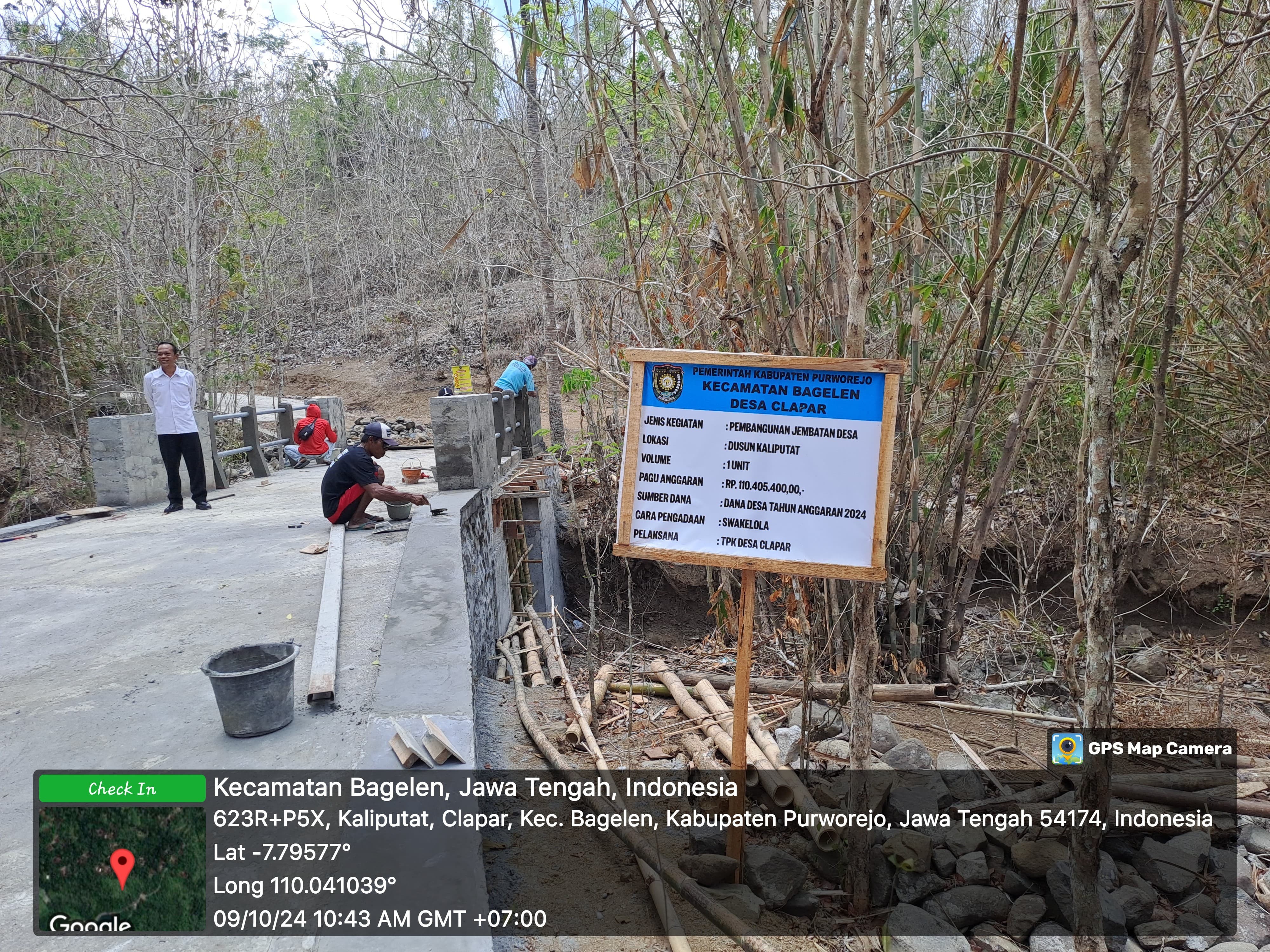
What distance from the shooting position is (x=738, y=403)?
314 centimetres

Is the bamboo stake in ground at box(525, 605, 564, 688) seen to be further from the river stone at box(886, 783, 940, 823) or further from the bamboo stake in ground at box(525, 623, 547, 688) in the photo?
the river stone at box(886, 783, 940, 823)

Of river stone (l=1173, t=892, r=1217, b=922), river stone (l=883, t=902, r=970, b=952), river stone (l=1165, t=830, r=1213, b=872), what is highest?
river stone (l=883, t=902, r=970, b=952)

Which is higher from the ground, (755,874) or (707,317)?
(707,317)

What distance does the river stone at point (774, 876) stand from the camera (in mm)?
3236

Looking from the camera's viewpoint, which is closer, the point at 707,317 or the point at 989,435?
the point at 707,317

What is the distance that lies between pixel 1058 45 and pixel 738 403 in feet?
12.7

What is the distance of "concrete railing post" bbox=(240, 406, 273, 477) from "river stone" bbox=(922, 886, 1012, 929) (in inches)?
460

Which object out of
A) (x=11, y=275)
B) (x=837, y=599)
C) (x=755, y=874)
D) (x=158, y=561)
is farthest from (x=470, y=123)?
(x=755, y=874)

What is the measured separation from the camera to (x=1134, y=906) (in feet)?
10.3

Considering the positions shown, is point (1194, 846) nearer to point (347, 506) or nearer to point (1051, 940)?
point (1051, 940)

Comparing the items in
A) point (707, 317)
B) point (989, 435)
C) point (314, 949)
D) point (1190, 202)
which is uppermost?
point (1190, 202)

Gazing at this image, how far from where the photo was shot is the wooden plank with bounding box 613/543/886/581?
9.84 ft

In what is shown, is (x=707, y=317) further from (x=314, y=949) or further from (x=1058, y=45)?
(x=314, y=949)

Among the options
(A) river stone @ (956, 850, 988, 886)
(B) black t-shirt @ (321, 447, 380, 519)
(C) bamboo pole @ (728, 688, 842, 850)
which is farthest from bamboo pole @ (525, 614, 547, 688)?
(A) river stone @ (956, 850, 988, 886)
